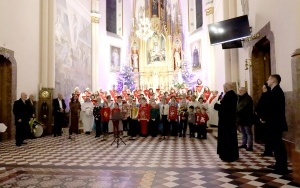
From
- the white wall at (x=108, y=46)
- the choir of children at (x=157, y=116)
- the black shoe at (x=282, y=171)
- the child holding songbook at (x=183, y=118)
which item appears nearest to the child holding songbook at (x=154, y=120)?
the choir of children at (x=157, y=116)

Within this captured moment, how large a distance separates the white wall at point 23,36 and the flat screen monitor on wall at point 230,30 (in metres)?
7.79

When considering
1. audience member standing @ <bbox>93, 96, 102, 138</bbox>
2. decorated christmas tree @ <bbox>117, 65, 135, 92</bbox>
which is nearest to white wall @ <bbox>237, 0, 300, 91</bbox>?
audience member standing @ <bbox>93, 96, 102, 138</bbox>

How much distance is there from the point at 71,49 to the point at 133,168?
1195 cm

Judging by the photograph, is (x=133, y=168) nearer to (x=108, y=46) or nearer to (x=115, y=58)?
(x=108, y=46)

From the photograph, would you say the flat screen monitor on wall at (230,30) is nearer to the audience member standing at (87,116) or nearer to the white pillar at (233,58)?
the white pillar at (233,58)

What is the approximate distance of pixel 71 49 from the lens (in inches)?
647

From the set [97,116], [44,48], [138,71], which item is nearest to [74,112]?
[97,116]

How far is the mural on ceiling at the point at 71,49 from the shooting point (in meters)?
14.8

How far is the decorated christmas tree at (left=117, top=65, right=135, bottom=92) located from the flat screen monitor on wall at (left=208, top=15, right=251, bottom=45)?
12.9m

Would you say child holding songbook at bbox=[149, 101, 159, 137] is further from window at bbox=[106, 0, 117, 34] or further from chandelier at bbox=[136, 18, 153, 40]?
window at bbox=[106, 0, 117, 34]

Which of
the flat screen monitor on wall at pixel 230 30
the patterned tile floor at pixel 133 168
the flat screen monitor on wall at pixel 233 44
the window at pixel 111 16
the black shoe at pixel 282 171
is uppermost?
the window at pixel 111 16

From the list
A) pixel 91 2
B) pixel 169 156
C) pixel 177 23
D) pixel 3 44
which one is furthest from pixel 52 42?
pixel 177 23

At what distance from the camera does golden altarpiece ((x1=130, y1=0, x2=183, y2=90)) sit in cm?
2408

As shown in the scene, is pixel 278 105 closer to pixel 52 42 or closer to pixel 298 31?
pixel 298 31
